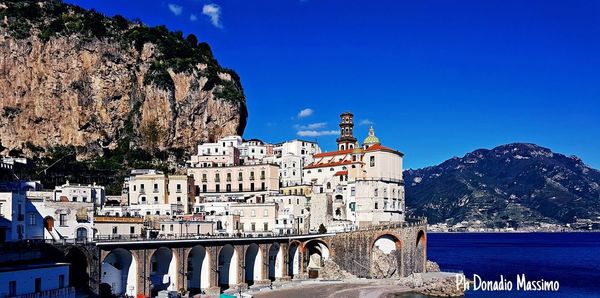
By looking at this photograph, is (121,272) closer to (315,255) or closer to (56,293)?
(56,293)

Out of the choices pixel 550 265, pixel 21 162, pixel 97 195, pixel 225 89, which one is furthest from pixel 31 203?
pixel 550 265

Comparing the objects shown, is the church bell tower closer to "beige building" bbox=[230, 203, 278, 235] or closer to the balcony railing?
"beige building" bbox=[230, 203, 278, 235]

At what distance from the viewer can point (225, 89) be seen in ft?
467

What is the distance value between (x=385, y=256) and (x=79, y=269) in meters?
44.5

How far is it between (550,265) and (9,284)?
372 ft

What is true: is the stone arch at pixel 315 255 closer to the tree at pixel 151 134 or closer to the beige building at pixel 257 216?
the beige building at pixel 257 216

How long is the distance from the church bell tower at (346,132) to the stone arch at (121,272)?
73.2m

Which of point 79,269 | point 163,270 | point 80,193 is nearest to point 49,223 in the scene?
point 79,269

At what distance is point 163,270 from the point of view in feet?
234

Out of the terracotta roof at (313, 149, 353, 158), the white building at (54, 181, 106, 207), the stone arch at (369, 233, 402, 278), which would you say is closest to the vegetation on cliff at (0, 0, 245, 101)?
the terracotta roof at (313, 149, 353, 158)

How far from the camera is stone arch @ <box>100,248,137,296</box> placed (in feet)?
211

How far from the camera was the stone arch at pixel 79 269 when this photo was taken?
58594 mm

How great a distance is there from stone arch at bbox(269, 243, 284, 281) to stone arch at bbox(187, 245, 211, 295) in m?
14.0

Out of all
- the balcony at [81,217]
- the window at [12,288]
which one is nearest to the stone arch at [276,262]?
the balcony at [81,217]
